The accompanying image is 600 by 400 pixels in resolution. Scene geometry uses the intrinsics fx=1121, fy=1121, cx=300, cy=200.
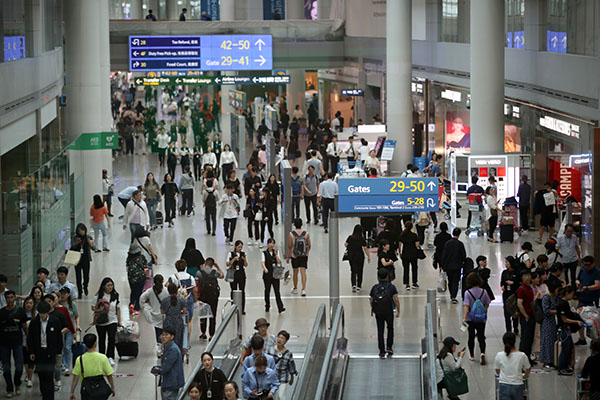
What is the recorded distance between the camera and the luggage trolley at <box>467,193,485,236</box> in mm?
24980

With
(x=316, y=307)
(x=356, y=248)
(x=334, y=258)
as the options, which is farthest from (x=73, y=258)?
(x=356, y=248)

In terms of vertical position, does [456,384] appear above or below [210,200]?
below

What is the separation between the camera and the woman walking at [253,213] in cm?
2358

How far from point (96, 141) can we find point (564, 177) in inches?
435

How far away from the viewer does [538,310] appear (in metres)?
14.4

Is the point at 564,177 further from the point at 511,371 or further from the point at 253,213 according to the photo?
the point at 511,371

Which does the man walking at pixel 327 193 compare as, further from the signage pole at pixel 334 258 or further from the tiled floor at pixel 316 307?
the signage pole at pixel 334 258

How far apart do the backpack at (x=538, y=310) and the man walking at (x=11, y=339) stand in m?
6.42

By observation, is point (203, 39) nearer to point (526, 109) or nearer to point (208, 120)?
point (208, 120)

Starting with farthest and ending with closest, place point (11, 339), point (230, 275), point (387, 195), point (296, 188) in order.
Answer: point (296, 188) → point (230, 275) → point (387, 195) → point (11, 339)

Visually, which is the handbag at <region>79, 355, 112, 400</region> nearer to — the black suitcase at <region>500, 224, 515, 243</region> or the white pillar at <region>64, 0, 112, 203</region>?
the black suitcase at <region>500, 224, 515, 243</region>

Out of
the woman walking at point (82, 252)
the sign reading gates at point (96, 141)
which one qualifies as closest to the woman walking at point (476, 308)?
the woman walking at point (82, 252)

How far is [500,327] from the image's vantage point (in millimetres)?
16938

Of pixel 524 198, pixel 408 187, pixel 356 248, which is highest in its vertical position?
pixel 408 187
